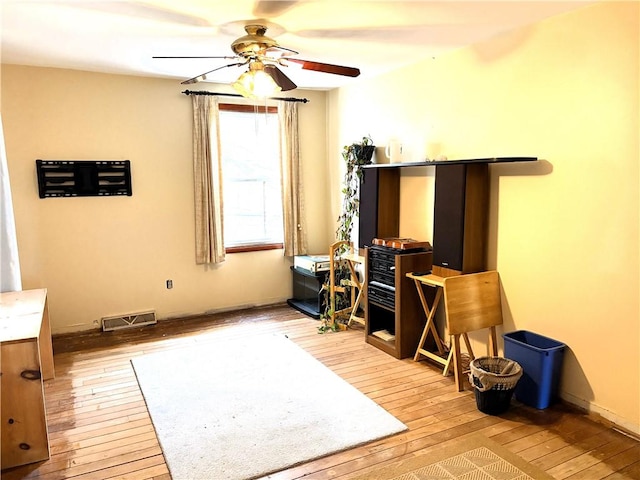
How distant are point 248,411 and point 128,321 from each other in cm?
226

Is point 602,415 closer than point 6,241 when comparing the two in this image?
Yes

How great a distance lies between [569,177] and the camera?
2.90m

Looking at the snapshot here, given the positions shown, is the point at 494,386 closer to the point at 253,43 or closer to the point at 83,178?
the point at 253,43

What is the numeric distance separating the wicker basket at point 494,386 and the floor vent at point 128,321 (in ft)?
10.6

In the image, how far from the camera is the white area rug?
98.0 inches

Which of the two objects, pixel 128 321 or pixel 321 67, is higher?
pixel 321 67

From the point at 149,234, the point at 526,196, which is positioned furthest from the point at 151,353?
the point at 526,196

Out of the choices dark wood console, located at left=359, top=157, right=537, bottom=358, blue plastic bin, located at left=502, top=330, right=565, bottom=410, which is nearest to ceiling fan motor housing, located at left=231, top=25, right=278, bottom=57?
dark wood console, located at left=359, top=157, right=537, bottom=358

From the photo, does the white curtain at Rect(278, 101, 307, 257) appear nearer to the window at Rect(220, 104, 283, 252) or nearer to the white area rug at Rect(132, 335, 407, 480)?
the window at Rect(220, 104, 283, 252)

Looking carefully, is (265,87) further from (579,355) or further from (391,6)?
(579,355)

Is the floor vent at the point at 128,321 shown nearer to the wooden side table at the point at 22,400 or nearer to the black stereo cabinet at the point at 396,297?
the wooden side table at the point at 22,400

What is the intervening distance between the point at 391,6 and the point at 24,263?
376 cm

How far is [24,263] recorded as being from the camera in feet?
13.9

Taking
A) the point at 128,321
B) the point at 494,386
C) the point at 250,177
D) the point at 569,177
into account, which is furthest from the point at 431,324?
the point at 128,321
